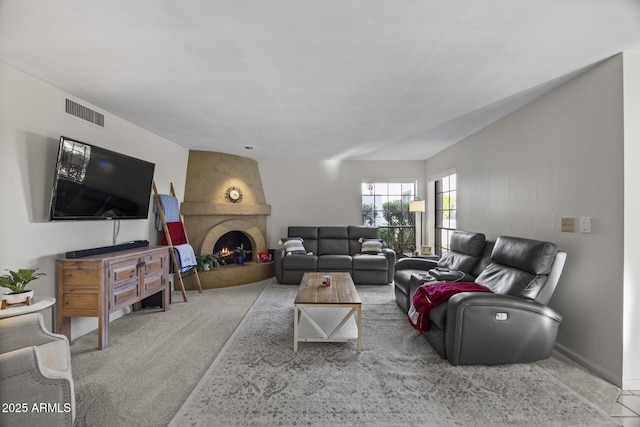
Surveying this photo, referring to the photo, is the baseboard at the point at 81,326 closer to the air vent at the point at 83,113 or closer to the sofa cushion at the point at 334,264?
the air vent at the point at 83,113

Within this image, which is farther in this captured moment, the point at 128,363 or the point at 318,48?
the point at 128,363

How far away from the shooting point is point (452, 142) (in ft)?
16.6

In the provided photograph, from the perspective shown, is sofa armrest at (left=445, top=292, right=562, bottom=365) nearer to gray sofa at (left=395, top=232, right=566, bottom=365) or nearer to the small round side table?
gray sofa at (left=395, top=232, right=566, bottom=365)

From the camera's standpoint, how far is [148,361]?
263 centimetres

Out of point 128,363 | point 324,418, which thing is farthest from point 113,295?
point 324,418

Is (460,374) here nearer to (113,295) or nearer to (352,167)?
(113,295)

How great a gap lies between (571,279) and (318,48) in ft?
9.34

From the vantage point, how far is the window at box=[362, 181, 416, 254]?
22.3 ft

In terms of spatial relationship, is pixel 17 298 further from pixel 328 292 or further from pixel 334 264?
pixel 334 264

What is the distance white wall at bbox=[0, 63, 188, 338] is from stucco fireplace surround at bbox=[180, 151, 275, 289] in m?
2.04

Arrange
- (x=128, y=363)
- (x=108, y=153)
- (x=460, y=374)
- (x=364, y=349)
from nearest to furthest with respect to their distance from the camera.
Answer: (x=460, y=374), (x=128, y=363), (x=364, y=349), (x=108, y=153)

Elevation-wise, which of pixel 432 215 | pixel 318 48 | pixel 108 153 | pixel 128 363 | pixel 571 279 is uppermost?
pixel 318 48

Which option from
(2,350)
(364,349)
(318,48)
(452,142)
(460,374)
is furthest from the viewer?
(452,142)

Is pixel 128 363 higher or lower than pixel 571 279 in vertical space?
lower
